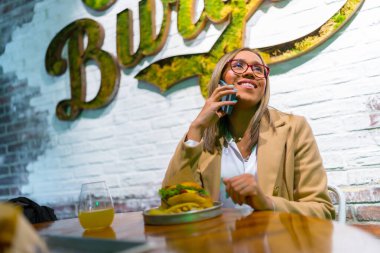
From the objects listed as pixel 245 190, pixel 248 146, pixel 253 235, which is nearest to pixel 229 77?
pixel 248 146

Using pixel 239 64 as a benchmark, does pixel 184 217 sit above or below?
below

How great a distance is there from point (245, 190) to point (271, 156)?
0.49 meters

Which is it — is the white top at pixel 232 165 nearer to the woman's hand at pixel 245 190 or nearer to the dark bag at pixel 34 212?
the woman's hand at pixel 245 190

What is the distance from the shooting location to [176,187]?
108 centimetres

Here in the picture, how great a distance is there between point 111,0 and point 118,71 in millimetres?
486

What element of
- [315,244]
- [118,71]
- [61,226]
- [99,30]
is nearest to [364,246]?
[315,244]

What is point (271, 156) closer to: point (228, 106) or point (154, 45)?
point (228, 106)

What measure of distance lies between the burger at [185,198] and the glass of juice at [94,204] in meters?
0.16

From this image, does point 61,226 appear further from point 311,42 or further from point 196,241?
point 311,42

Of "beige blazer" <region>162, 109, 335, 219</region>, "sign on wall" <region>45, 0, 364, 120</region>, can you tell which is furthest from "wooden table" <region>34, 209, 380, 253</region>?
"sign on wall" <region>45, 0, 364, 120</region>

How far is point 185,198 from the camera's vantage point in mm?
1041

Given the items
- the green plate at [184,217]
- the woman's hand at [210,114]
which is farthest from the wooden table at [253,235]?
the woman's hand at [210,114]

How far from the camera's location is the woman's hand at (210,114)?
5.34 ft

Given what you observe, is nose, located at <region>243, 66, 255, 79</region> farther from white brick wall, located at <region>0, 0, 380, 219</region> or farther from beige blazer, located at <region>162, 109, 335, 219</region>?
white brick wall, located at <region>0, 0, 380, 219</region>
